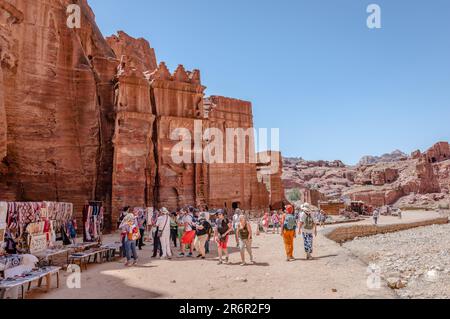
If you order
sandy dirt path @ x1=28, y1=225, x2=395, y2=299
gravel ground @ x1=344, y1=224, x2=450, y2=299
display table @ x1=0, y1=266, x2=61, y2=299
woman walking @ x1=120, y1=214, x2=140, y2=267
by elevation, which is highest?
woman walking @ x1=120, y1=214, x2=140, y2=267

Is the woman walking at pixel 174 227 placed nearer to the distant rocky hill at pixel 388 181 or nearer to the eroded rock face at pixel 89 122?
the eroded rock face at pixel 89 122

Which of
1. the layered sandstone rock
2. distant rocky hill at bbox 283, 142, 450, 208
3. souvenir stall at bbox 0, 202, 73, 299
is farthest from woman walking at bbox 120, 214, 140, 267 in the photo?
distant rocky hill at bbox 283, 142, 450, 208

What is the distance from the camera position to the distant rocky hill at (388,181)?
72.4 metres

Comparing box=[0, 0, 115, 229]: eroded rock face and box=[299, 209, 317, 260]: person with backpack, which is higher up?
box=[0, 0, 115, 229]: eroded rock face

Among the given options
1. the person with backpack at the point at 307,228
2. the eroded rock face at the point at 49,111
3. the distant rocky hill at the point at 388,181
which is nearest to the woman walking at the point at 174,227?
the person with backpack at the point at 307,228

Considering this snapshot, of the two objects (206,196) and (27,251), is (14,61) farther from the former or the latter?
(206,196)

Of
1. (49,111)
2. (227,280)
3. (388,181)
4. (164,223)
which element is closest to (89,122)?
(49,111)

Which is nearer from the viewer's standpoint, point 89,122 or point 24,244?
point 24,244

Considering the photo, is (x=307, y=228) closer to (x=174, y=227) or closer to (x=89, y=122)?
(x=174, y=227)

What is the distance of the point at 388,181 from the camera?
83688mm

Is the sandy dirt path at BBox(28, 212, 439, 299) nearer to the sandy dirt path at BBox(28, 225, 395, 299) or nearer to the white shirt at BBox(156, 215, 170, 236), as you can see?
the sandy dirt path at BBox(28, 225, 395, 299)

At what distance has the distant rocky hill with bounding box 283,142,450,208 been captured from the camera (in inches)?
2852

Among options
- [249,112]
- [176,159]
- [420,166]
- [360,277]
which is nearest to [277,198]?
[249,112]

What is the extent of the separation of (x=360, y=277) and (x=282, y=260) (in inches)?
122
